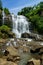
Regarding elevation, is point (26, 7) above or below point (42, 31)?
above

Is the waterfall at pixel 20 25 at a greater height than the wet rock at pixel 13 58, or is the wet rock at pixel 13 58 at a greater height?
the wet rock at pixel 13 58

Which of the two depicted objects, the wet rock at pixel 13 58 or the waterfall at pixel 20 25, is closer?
the wet rock at pixel 13 58

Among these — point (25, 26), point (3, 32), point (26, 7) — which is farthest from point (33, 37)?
point (26, 7)

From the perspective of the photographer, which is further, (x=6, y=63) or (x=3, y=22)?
(x=3, y=22)

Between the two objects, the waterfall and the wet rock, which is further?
the waterfall

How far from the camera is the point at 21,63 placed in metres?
18.2

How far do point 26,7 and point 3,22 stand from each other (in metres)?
32.5

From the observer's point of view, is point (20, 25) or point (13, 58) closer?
point (13, 58)

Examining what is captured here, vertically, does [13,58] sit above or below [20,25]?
above

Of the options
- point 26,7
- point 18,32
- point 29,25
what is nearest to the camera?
point 18,32

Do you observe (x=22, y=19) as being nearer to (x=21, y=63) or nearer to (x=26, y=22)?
(x=26, y=22)

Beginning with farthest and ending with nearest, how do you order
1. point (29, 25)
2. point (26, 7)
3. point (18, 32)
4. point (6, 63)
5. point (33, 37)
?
point (26, 7)
point (29, 25)
point (18, 32)
point (33, 37)
point (6, 63)

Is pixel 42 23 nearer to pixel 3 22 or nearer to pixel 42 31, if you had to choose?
pixel 42 31

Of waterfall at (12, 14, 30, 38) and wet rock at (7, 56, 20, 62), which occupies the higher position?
wet rock at (7, 56, 20, 62)
